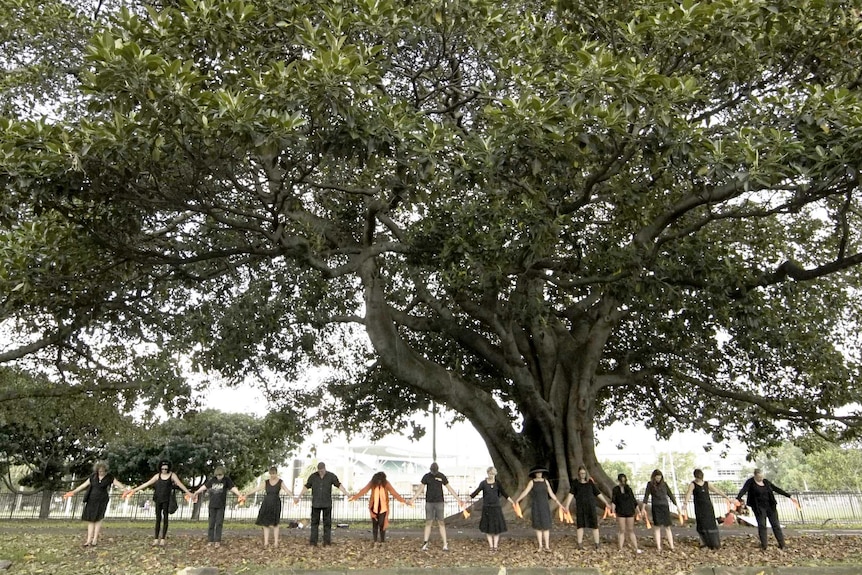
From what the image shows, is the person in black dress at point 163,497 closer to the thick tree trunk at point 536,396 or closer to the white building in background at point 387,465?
the thick tree trunk at point 536,396

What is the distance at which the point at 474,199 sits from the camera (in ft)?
31.4

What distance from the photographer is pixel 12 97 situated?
10562mm

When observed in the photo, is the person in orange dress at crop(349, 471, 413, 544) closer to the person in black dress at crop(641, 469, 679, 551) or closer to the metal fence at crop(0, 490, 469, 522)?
the person in black dress at crop(641, 469, 679, 551)

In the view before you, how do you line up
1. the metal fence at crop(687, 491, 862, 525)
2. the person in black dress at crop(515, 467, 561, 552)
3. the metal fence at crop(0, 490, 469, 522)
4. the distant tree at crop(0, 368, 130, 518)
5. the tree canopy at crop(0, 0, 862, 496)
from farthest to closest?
the metal fence at crop(687, 491, 862, 525), the metal fence at crop(0, 490, 469, 522), the distant tree at crop(0, 368, 130, 518), the person in black dress at crop(515, 467, 561, 552), the tree canopy at crop(0, 0, 862, 496)

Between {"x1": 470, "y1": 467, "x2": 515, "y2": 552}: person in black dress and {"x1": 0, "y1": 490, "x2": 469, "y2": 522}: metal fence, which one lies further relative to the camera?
{"x1": 0, "y1": 490, "x2": 469, "y2": 522}: metal fence

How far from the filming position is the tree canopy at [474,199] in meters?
6.75

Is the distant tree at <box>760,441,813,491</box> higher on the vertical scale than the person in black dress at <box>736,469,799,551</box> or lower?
higher

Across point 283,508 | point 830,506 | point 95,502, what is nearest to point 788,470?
point 830,506

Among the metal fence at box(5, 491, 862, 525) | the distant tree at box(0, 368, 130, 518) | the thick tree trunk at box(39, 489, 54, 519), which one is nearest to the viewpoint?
the distant tree at box(0, 368, 130, 518)

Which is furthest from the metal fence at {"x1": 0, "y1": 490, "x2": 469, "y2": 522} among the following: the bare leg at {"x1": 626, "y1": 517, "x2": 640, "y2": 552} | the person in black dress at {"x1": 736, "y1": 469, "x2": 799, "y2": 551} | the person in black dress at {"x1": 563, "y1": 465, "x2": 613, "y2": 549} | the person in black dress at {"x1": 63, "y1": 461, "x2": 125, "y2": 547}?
the person in black dress at {"x1": 736, "y1": 469, "x2": 799, "y2": 551}

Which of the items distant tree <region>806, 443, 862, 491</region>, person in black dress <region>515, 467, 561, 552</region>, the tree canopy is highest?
the tree canopy

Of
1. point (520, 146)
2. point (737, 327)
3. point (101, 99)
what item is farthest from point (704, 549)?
point (101, 99)

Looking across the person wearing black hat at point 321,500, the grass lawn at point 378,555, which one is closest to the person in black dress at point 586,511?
the grass lawn at point 378,555

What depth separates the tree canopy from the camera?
675cm
